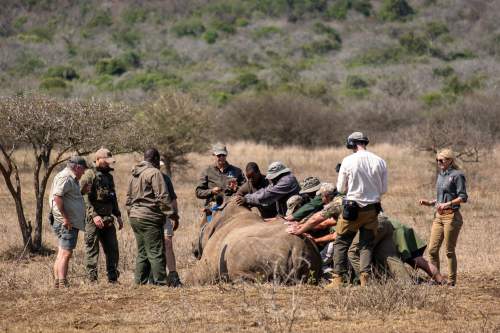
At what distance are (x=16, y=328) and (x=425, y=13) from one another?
79.4m

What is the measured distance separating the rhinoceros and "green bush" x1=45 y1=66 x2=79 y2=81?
54570mm

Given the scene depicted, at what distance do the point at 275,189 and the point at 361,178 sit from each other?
173cm

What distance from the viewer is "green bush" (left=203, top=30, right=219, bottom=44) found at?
75125 millimetres

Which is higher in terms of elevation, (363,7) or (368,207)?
(363,7)

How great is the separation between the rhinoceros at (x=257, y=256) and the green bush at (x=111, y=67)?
2184 inches

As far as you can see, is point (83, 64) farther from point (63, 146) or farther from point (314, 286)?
point (314, 286)

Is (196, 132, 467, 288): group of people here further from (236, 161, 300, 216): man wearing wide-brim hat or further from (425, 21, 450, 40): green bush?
(425, 21, 450, 40): green bush

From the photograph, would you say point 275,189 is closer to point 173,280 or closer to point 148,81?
point 173,280

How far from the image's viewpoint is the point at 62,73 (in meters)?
62.9

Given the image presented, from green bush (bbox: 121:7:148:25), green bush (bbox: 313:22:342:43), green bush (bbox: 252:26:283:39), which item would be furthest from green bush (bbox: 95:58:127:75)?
green bush (bbox: 313:22:342:43)

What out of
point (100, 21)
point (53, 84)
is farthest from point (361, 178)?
point (100, 21)

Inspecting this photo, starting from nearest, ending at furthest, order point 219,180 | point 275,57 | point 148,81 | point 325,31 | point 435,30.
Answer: point 219,180 < point 148,81 < point 275,57 < point 435,30 < point 325,31

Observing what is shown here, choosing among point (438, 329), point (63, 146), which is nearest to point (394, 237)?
point (438, 329)

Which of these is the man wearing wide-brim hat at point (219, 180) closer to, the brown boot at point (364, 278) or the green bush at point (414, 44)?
the brown boot at point (364, 278)
